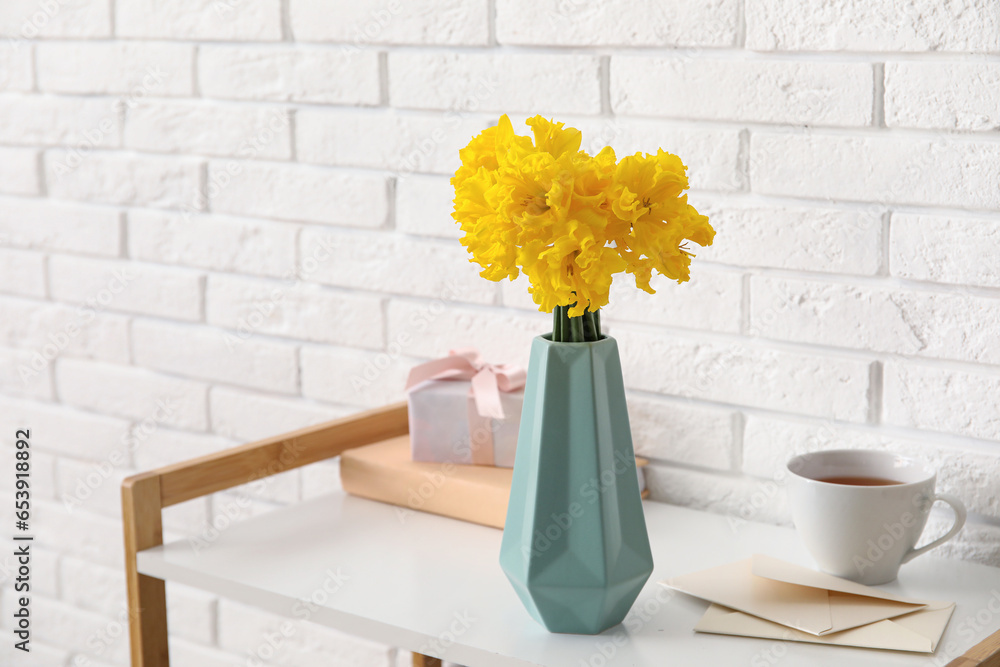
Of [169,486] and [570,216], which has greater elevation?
[570,216]

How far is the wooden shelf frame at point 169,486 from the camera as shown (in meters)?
0.88

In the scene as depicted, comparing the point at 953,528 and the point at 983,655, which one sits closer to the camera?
the point at 983,655

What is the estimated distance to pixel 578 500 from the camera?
720 mm

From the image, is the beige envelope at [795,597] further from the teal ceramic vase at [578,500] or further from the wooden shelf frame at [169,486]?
the wooden shelf frame at [169,486]

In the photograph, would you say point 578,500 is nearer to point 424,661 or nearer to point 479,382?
point 479,382

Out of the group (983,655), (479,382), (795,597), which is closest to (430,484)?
(479,382)

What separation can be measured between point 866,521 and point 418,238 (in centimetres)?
58

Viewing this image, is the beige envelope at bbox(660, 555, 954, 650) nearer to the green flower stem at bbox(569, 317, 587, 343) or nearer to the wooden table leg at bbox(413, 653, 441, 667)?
the green flower stem at bbox(569, 317, 587, 343)

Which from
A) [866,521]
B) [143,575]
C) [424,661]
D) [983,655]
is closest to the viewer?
[983,655]

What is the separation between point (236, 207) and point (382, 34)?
298 mm

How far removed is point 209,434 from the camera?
1.38m

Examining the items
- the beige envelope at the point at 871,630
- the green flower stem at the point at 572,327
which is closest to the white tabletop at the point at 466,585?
the beige envelope at the point at 871,630

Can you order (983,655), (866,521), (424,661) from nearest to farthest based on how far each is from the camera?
(983,655) < (866,521) < (424,661)

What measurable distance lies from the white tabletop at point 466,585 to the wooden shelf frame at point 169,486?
3cm
